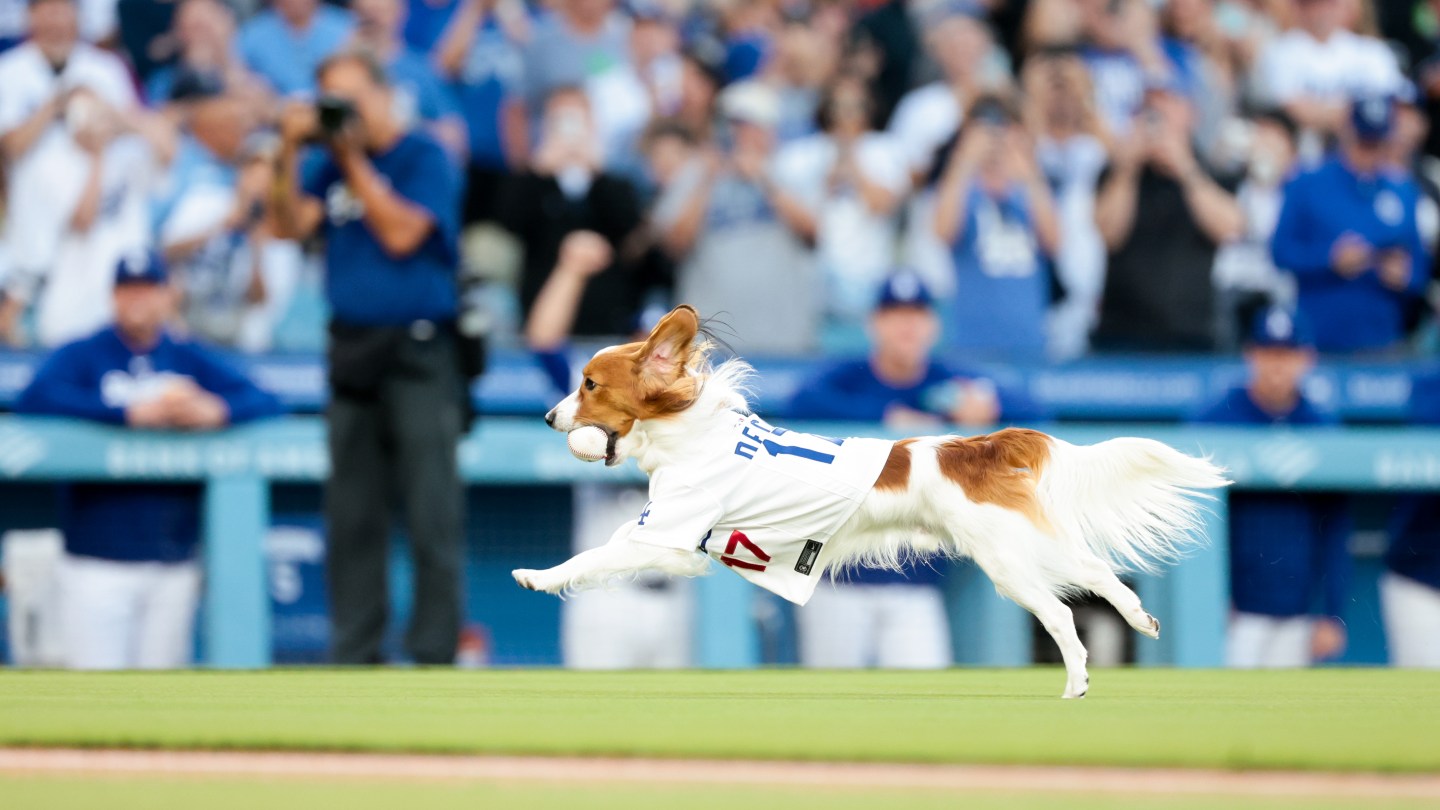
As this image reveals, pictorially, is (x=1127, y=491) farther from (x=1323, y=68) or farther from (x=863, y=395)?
(x=1323, y=68)

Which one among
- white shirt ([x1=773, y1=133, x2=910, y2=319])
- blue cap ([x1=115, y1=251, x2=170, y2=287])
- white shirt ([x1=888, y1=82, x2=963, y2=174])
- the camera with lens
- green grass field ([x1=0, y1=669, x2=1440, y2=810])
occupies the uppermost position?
white shirt ([x1=888, y1=82, x2=963, y2=174])

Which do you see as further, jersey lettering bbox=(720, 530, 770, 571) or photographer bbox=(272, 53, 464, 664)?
photographer bbox=(272, 53, 464, 664)

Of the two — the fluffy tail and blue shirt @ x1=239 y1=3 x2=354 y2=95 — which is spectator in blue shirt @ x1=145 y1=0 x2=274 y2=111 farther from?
the fluffy tail

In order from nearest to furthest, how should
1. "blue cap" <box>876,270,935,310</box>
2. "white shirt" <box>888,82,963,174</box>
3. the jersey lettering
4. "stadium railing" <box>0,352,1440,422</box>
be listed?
the jersey lettering
"blue cap" <box>876,270,935,310</box>
"stadium railing" <box>0,352,1440,422</box>
"white shirt" <box>888,82,963,174</box>

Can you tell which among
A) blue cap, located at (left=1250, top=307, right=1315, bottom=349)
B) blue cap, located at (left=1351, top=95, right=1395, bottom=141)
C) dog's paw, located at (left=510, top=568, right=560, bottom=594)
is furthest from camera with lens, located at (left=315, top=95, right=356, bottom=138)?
blue cap, located at (left=1351, top=95, right=1395, bottom=141)

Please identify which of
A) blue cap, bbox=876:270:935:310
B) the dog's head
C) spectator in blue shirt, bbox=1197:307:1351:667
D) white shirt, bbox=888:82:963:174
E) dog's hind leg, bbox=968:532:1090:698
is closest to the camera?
dog's hind leg, bbox=968:532:1090:698

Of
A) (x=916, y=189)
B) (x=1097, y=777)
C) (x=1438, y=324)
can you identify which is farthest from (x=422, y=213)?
(x=1438, y=324)

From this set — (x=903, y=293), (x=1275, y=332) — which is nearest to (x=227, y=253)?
(x=903, y=293)
